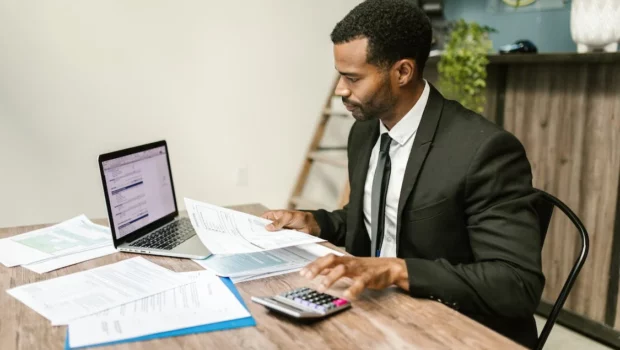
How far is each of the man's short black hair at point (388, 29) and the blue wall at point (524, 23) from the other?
5.09ft

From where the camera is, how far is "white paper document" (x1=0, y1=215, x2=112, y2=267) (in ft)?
4.07

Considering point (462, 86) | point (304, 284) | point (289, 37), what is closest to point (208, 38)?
point (289, 37)

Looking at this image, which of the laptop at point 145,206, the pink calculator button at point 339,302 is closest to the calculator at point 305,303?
the pink calculator button at point 339,302

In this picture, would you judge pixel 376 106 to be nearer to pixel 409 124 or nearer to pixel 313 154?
pixel 409 124

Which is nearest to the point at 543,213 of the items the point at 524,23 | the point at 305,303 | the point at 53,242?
the point at 305,303

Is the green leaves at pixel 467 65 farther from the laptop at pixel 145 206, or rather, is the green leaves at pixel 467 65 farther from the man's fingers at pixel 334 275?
the man's fingers at pixel 334 275

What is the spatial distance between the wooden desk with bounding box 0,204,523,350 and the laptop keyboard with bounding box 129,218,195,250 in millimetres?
349

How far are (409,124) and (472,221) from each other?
11.9 inches

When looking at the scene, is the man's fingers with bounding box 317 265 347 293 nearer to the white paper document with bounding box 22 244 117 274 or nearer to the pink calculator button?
the pink calculator button

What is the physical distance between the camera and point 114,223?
1281 millimetres

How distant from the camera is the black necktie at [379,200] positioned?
1.33 meters

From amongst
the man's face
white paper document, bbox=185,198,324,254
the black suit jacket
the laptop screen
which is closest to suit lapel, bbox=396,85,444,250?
the black suit jacket

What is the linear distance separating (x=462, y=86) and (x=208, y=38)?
1.34 m

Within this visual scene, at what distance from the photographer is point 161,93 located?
9.26ft
